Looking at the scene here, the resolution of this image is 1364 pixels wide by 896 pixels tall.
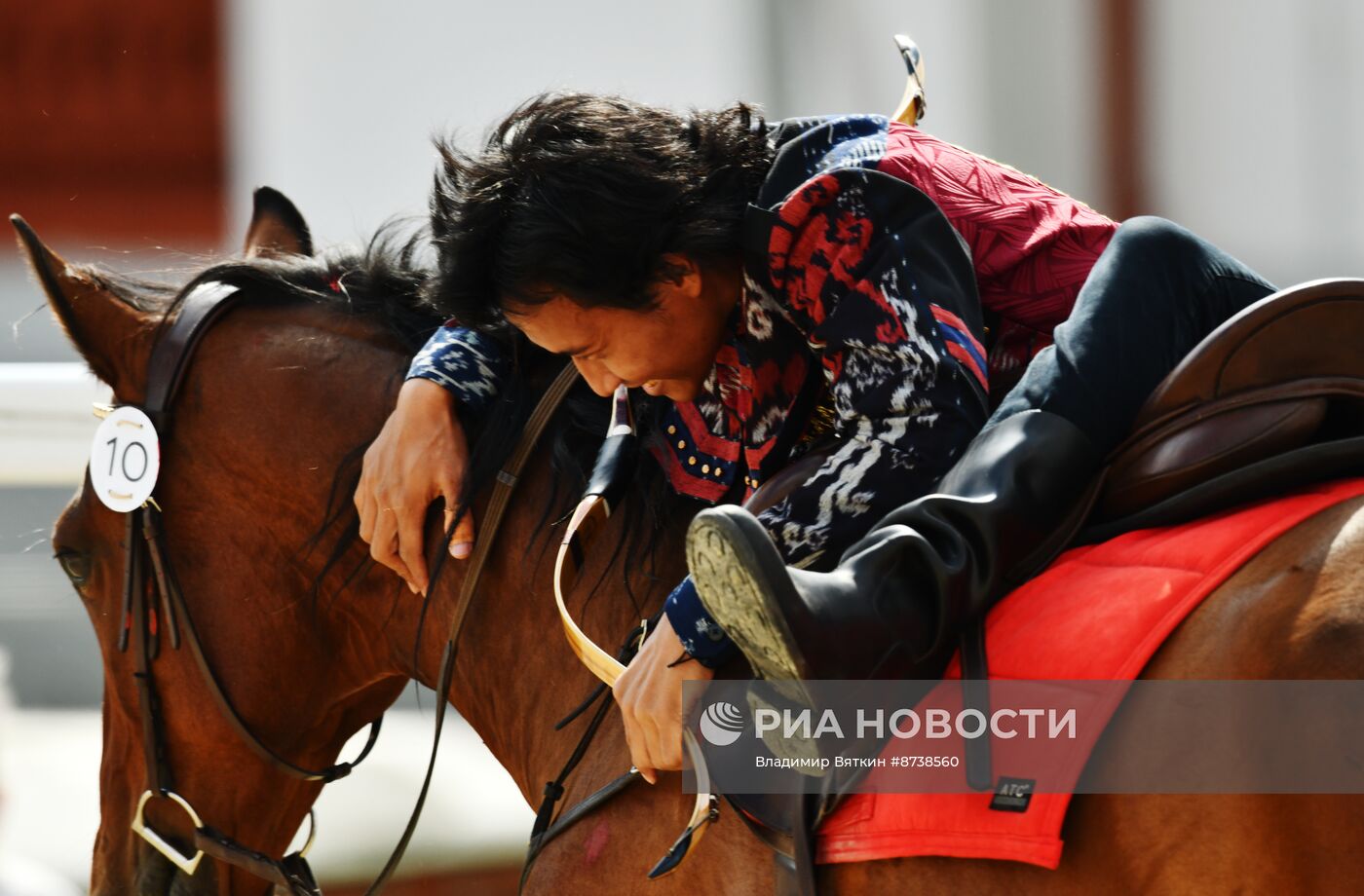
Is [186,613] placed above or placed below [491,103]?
below

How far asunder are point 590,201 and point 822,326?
9.4 inches

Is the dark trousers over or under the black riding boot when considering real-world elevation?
over

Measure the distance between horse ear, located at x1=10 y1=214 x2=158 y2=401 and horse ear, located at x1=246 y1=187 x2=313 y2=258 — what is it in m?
0.23

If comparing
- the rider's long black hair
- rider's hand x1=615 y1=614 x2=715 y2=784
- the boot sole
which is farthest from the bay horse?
the boot sole

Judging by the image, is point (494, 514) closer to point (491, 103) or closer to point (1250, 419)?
point (1250, 419)

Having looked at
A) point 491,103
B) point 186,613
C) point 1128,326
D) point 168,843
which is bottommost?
point 168,843

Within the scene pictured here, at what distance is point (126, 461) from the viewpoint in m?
1.70

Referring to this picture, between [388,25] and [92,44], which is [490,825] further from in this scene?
[92,44]

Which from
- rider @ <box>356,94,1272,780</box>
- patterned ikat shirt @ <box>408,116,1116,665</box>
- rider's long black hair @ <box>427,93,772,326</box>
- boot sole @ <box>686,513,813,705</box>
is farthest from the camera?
rider's long black hair @ <box>427,93,772,326</box>

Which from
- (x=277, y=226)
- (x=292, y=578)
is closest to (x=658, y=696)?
(x=292, y=578)

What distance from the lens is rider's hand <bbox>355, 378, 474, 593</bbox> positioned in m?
1.59

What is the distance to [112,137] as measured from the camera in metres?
4.32

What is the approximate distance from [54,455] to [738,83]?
1.99 metres

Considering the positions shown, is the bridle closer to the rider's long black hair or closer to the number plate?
the number plate
